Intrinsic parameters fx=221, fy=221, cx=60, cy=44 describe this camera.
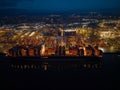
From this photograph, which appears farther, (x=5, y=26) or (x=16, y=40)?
(x=5, y=26)

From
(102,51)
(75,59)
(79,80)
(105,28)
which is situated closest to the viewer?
(79,80)

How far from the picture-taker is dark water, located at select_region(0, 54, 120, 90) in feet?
13.7

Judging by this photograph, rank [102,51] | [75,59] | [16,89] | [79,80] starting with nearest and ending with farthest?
[16,89]
[79,80]
[75,59]
[102,51]

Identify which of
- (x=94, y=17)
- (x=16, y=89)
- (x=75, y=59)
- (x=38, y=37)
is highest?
(x=94, y=17)

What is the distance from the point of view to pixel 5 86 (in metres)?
4.16

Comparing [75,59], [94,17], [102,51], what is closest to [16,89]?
[75,59]

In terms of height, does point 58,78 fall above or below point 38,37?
below

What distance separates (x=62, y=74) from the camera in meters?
4.61

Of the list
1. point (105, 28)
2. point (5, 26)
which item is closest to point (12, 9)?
point (5, 26)

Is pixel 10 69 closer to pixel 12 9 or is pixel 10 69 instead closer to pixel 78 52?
pixel 78 52

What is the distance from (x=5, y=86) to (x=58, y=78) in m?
1.04

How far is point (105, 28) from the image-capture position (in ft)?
23.9

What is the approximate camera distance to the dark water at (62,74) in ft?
13.7

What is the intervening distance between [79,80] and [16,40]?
2.95 meters
